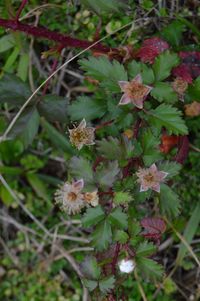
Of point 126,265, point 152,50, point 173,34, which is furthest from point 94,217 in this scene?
point 173,34

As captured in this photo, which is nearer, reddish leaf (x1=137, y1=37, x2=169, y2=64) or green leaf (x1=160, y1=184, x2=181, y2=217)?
green leaf (x1=160, y1=184, x2=181, y2=217)

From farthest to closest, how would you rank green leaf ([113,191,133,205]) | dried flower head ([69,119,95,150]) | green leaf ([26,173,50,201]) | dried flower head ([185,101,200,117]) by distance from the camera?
1. green leaf ([26,173,50,201])
2. dried flower head ([185,101,200,117])
3. dried flower head ([69,119,95,150])
4. green leaf ([113,191,133,205])

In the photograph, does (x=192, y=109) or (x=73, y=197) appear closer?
(x=73, y=197)

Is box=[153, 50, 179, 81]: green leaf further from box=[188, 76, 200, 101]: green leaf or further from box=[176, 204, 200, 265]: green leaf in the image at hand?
box=[176, 204, 200, 265]: green leaf

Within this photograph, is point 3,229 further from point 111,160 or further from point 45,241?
point 111,160

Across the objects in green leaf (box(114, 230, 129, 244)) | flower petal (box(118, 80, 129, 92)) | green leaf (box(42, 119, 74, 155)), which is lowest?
green leaf (box(42, 119, 74, 155))

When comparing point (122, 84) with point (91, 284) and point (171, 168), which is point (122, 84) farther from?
point (91, 284)

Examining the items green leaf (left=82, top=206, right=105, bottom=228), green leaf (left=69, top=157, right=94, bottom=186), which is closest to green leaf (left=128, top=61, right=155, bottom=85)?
green leaf (left=69, top=157, right=94, bottom=186)
